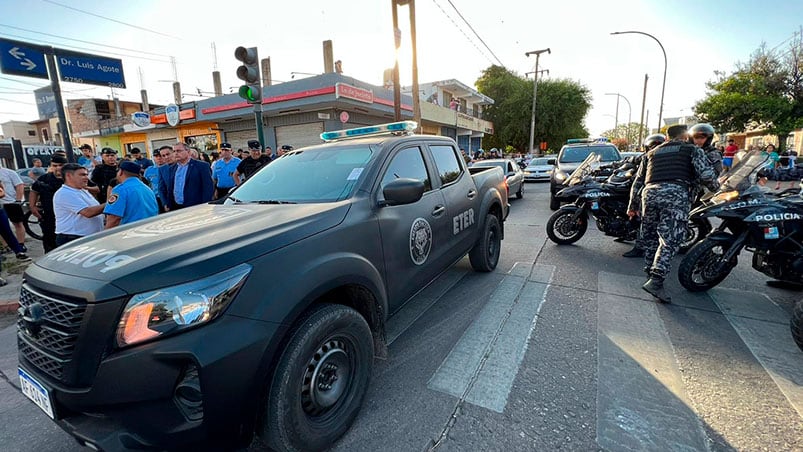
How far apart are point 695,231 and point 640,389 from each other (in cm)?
449

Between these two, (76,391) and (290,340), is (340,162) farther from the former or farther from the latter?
(76,391)

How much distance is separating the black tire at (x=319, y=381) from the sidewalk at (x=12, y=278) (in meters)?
4.62

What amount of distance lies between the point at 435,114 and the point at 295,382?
76.6ft

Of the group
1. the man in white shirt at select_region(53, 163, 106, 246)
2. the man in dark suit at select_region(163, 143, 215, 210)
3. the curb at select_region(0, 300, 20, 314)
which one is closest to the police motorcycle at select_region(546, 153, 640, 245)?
the man in dark suit at select_region(163, 143, 215, 210)

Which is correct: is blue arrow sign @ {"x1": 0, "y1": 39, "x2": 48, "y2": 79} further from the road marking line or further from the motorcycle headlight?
the motorcycle headlight

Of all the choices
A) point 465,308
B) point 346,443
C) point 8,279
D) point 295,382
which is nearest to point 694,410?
point 465,308

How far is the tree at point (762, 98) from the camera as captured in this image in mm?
24422

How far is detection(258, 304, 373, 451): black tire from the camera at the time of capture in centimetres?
165

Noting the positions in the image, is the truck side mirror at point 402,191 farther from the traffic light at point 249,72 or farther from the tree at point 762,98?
the tree at point 762,98

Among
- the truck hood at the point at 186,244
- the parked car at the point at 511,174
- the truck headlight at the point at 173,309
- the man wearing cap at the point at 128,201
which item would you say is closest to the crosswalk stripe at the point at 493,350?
the truck hood at the point at 186,244

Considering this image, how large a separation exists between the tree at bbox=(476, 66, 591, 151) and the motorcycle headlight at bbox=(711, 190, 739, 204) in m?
34.2

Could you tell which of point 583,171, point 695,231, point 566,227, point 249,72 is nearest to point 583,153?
point 583,171

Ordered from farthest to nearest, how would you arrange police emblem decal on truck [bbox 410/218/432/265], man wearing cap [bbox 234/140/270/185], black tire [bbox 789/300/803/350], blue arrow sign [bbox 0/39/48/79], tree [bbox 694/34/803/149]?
tree [bbox 694/34/803/149] → man wearing cap [bbox 234/140/270/185] → blue arrow sign [bbox 0/39/48/79] → police emblem decal on truck [bbox 410/218/432/265] → black tire [bbox 789/300/803/350]

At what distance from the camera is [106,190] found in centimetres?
639
